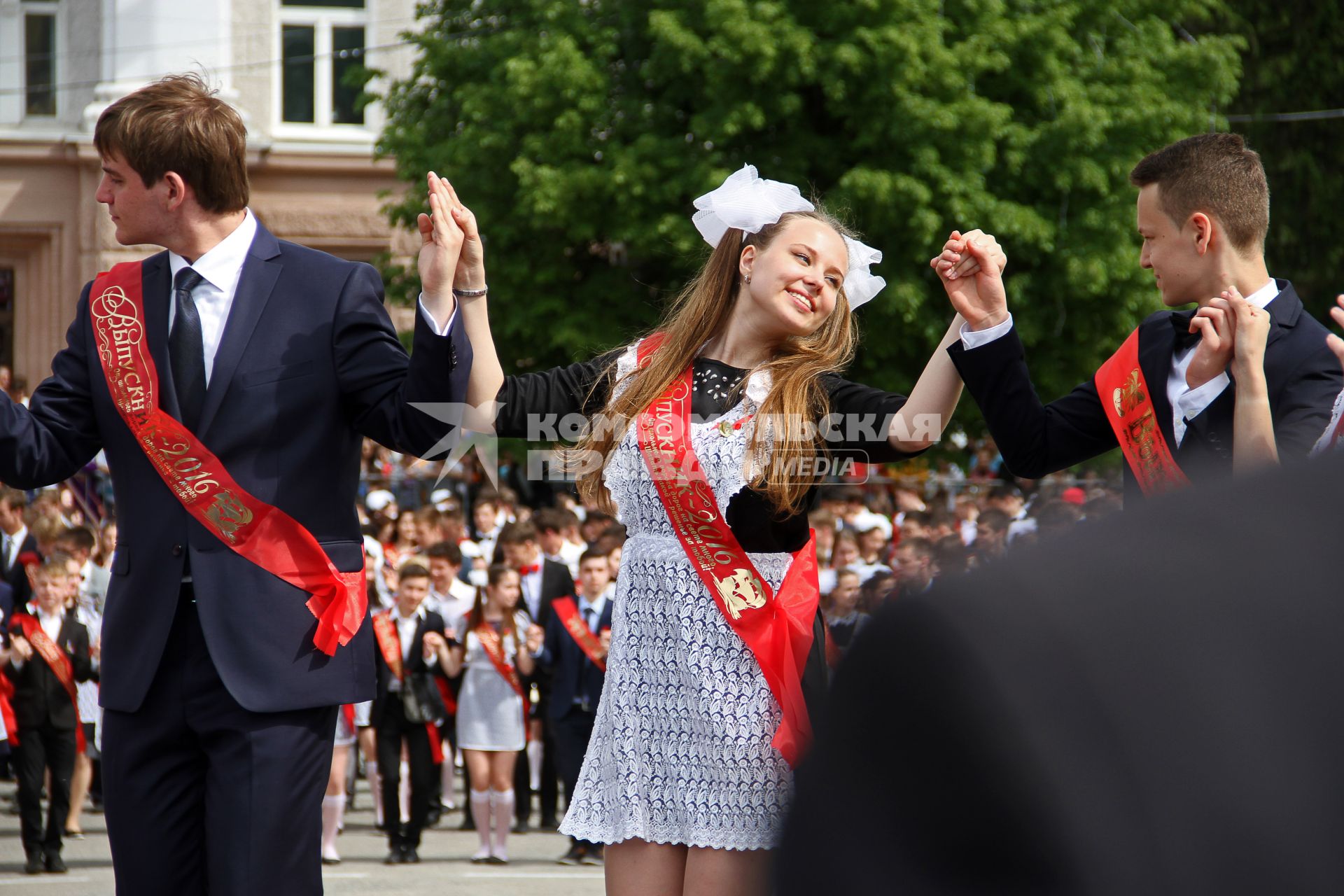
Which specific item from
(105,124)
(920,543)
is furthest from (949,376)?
(920,543)

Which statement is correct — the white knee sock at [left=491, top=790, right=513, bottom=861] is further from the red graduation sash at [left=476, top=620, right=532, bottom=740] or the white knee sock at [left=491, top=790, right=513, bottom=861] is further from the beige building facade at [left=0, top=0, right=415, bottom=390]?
the beige building facade at [left=0, top=0, right=415, bottom=390]

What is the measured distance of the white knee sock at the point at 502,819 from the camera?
28.0 feet

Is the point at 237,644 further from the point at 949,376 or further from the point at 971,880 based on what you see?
the point at 971,880

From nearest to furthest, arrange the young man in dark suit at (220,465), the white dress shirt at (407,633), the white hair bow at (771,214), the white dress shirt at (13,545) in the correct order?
the young man in dark suit at (220,465) < the white hair bow at (771,214) < the white dress shirt at (407,633) < the white dress shirt at (13,545)

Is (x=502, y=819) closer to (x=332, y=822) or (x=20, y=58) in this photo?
(x=332, y=822)

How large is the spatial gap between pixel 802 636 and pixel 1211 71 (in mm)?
14856

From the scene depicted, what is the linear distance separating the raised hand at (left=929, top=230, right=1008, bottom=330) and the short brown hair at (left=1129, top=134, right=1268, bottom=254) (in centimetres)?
32

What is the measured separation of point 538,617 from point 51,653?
8.83 feet

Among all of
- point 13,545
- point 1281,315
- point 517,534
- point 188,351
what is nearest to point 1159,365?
point 1281,315

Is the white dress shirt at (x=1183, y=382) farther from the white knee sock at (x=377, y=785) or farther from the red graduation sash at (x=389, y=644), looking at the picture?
the white knee sock at (x=377, y=785)

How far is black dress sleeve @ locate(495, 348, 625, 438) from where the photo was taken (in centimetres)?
291

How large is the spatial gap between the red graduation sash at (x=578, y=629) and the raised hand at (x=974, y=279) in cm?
642

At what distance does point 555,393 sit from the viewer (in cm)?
296

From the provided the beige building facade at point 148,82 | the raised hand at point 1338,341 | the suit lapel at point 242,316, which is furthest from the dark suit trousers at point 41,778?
the beige building facade at point 148,82
